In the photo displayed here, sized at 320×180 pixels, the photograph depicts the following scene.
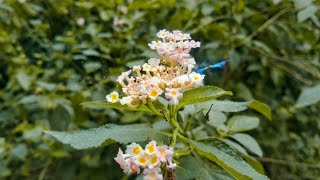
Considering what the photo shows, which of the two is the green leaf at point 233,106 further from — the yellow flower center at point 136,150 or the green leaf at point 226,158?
the yellow flower center at point 136,150

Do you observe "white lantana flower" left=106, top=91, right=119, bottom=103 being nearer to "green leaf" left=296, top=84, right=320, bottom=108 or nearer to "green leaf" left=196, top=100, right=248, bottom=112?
"green leaf" left=196, top=100, right=248, bottom=112

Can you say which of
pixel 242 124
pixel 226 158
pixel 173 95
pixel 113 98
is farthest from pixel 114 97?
pixel 242 124

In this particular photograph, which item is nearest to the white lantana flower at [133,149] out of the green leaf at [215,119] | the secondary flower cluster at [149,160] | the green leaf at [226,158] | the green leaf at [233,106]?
the secondary flower cluster at [149,160]

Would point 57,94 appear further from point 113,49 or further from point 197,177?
point 197,177

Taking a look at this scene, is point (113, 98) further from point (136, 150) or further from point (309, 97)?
point (309, 97)

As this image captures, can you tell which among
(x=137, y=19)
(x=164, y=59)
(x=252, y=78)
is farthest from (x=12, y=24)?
(x=164, y=59)

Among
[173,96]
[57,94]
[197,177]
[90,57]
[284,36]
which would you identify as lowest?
[197,177]

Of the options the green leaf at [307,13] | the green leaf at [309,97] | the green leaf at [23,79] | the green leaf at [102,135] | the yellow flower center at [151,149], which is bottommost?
the yellow flower center at [151,149]
